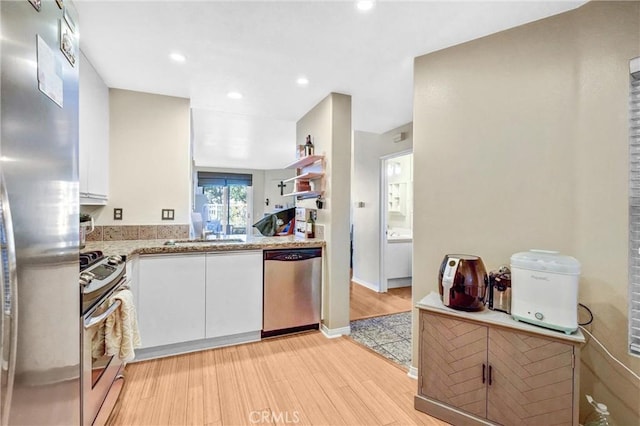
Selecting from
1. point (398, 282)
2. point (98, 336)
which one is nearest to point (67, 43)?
point (98, 336)

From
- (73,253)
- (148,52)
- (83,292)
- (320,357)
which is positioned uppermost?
(148,52)

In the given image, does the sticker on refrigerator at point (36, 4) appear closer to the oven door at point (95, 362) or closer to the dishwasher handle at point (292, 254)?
the oven door at point (95, 362)

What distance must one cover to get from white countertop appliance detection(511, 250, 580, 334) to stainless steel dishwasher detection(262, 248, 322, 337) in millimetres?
1729

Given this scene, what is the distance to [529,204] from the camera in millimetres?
1663

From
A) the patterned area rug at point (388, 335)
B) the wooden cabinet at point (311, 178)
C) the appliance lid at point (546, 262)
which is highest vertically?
the wooden cabinet at point (311, 178)

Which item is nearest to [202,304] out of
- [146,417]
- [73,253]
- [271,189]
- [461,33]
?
[146,417]

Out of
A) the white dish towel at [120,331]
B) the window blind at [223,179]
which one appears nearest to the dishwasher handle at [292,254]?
the white dish towel at [120,331]

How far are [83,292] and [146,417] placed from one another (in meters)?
1.00

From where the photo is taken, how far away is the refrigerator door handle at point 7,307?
602 millimetres

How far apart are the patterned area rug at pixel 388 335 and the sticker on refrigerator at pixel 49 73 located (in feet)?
8.49

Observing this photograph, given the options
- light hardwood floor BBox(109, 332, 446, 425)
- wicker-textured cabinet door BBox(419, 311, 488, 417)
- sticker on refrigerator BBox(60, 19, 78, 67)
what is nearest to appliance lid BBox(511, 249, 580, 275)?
wicker-textured cabinet door BBox(419, 311, 488, 417)

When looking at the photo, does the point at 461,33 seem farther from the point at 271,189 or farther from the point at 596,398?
the point at 271,189

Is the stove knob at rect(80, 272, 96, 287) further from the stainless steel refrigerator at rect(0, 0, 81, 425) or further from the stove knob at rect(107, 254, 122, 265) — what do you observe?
the stove knob at rect(107, 254, 122, 265)

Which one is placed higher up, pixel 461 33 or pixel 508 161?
pixel 461 33
